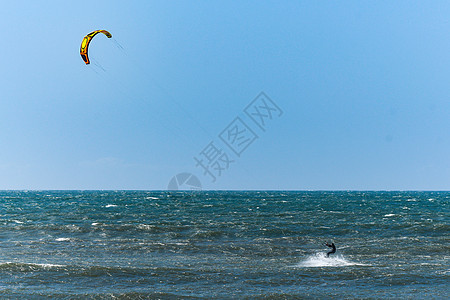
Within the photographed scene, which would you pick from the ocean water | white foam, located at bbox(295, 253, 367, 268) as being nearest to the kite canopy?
the ocean water

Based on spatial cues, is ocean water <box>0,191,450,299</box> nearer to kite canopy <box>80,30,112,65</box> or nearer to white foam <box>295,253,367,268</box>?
white foam <box>295,253,367,268</box>

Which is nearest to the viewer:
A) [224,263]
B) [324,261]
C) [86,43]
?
[224,263]

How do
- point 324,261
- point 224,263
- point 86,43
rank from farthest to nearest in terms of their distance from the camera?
1. point 86,43
2. point 324,261
3. point 224,263

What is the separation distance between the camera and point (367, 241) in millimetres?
28859

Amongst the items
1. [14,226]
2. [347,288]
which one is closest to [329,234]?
[347,288]

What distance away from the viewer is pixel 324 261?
2161cm

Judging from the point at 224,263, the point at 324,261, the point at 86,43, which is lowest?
the point at 224,263

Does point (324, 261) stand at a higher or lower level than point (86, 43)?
lower

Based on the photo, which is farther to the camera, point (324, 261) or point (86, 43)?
point (86, 43)

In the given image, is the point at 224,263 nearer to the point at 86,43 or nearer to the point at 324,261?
the point at 324,261

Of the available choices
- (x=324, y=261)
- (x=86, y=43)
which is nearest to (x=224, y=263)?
(x=324, y=261)

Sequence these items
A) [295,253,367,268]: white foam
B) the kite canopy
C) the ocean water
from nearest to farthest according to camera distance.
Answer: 1. the ocean water
2. [295,253,367,268]: white foam
3. the kite canopy

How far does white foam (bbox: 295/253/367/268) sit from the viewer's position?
2059 cm

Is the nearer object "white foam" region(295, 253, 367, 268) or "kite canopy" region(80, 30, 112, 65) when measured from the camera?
"white foam" region(295, 253, 367, 268)
